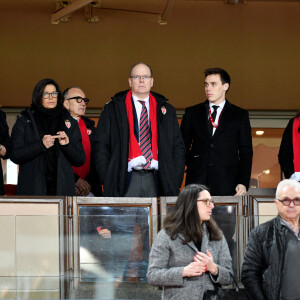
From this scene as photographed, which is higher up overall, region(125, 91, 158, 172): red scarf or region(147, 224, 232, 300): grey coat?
region(125, 91, 158, 172): red scarf

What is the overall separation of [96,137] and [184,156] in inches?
28.0

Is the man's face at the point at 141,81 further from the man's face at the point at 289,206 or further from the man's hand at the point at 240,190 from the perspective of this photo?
the man's face at the point at 289,206

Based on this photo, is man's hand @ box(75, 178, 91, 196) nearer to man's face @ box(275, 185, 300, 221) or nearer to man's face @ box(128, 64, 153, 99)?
man's face @ box(128, 64, 153, 99)

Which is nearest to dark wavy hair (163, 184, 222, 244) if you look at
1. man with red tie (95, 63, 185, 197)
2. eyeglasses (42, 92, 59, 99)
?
man with red tie (95, 63, 185, 197)

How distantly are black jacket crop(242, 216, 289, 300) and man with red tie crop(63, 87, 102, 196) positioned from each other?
237 cm

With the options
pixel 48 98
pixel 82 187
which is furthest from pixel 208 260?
pixel 82 187

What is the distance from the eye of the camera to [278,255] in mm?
4750

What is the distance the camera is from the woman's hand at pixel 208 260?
4.70 meters

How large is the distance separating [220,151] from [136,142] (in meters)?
0.78

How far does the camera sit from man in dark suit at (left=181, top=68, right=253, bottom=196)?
21.9 ft

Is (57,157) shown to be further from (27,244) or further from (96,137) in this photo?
(27,244)


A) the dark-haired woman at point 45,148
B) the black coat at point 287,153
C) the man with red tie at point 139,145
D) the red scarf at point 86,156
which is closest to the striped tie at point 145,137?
the man with red tie at point 139,145

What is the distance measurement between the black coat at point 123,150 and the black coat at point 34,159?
0.22m

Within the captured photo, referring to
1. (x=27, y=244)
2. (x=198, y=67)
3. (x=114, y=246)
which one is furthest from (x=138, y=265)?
(x=198, y=67)
